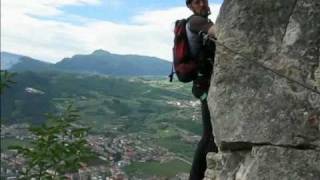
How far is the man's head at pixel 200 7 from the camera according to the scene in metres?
9.30

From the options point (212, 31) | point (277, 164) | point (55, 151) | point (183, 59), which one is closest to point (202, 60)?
point (183, 59)

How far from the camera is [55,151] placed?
38.0 ft

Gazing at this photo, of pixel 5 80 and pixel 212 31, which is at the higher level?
pixel 212 31

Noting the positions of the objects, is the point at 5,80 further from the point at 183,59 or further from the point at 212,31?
the point at 212,31

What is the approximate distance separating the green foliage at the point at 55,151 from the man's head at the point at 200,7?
12.7 ft

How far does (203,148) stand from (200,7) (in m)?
2.35

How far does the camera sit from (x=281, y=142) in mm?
7680

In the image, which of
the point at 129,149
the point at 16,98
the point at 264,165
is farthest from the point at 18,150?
the point at 16,98

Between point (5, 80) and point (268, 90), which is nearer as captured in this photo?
point (268, 90)

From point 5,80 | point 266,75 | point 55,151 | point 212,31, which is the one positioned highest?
point 212,31

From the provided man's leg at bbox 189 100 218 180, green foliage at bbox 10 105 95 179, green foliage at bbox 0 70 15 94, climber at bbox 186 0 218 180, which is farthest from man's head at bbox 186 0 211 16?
green foliage at bbox 0 70 15 94

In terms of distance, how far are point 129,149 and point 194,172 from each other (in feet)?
328

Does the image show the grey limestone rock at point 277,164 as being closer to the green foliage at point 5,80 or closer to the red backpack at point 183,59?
the red backpack at point 183,59

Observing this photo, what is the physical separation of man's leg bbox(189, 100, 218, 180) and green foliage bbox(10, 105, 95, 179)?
269 cm
